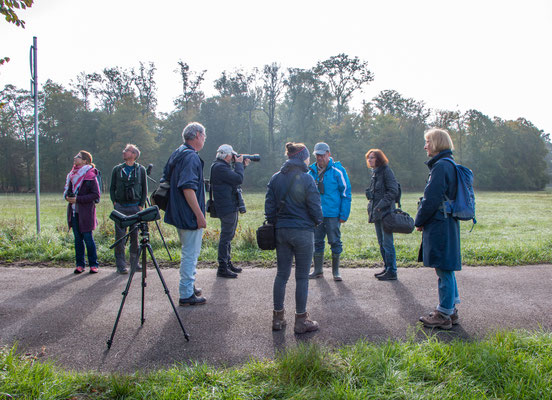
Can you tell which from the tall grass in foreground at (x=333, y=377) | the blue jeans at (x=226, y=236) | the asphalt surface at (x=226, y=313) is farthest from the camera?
the blue jeans at (x=226, y=236)

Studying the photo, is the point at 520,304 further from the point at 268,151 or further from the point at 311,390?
the point at 268,151

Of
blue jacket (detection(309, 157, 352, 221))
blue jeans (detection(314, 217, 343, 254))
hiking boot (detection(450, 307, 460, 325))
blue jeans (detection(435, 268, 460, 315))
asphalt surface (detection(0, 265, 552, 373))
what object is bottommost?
asphalt surface (detection(0, 265, 552, 373))

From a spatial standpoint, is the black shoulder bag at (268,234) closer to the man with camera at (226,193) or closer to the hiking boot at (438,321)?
the hiking boot at (438,321)

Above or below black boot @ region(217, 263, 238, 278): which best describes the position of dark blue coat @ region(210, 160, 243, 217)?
above

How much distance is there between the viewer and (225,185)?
6145 mm

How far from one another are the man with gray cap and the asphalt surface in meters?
0.47

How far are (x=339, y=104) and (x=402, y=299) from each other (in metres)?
54.8

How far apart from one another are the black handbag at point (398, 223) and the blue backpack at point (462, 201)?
164 centimetres

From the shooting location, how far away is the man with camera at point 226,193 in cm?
604

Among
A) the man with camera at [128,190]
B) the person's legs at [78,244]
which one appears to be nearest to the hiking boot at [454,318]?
the man with camera at [128,190]

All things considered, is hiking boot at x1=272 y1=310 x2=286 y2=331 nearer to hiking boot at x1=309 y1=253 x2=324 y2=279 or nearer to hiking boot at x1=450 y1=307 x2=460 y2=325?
hiking boot at x1=450 y1=307 x2=460 y2=325

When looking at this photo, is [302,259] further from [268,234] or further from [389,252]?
[389,252]

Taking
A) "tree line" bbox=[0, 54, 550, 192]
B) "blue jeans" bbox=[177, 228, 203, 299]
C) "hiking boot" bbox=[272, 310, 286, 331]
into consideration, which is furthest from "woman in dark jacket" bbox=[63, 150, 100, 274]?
"tree line" bbox=[0, 54, 550, 192]

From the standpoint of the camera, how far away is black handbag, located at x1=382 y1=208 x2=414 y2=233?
18.5 feet
